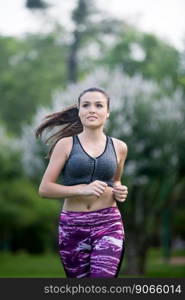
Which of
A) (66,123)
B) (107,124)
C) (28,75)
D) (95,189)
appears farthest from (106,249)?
(28,75)

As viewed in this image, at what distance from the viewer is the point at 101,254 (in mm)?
5918

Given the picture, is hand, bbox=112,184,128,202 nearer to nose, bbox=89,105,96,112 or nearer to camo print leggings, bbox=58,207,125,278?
camo print leggings, bbox=58,207,125,278

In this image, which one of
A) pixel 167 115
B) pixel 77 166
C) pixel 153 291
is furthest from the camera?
pixel 167 115

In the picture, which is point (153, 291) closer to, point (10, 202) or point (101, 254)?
point (101, 254)

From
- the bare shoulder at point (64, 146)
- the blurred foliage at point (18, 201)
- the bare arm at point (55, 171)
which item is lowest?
the bare arm at point (55, 171)

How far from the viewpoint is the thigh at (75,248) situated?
5992 mm

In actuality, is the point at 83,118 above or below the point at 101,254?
above

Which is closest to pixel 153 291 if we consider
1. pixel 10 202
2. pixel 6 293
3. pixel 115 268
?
pixel 115 268

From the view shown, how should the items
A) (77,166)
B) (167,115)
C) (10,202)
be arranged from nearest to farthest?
1. (77,166)
2. (167,115)
3. (10,202)

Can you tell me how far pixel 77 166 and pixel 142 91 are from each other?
25731mm

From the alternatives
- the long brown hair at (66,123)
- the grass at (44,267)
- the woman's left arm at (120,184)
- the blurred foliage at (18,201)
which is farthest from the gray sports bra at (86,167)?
the blurred foliage at (18,201)

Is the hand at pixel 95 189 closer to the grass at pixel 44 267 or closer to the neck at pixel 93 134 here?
the neck at pixel 93 134

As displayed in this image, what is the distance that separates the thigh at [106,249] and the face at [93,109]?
0.76 meters

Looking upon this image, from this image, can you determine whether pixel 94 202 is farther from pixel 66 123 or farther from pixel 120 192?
pixel 66 123
